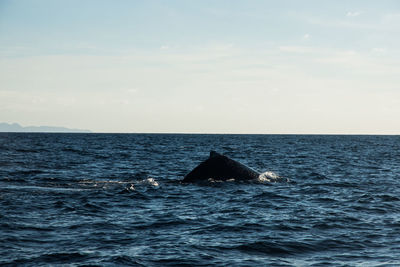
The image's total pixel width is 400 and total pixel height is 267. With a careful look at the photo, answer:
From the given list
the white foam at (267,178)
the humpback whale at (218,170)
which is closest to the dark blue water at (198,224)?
the humpback whale at (218,170)

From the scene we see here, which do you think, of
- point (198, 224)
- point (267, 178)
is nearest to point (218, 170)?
point (267, 178)

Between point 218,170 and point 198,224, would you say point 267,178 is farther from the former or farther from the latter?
point 198,224

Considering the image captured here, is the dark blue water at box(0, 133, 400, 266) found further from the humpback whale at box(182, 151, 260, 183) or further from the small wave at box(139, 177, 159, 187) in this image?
the humpback whale at box(182, 151, 260, 183)

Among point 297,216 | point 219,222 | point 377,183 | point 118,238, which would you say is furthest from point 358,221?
point 377,183

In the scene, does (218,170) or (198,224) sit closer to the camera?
(198,224)

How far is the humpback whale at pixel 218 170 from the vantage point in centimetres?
2102

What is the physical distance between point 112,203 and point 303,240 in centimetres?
718

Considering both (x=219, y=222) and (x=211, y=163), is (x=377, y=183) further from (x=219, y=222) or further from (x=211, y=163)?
(x=219, y=222)

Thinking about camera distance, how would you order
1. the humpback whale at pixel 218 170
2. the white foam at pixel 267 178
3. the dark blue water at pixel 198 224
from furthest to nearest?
the white foam at pixel 267 178 < the humpback whale at pixel 218 170 < the dark blue water at pixel 198 224

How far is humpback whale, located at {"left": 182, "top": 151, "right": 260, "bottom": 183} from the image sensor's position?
21.0 m

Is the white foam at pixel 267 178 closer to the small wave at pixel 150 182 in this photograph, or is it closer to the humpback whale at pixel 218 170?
the humpback whale at pixel 218 170

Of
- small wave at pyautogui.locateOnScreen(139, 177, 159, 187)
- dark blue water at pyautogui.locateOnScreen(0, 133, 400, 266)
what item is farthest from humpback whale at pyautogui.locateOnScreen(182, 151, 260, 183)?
small wave at pyautogui.locateOnScreen(139, 177, 159, 187)

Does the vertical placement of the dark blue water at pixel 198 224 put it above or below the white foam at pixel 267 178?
below

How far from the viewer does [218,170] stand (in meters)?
21.0
